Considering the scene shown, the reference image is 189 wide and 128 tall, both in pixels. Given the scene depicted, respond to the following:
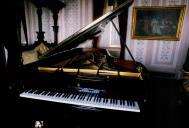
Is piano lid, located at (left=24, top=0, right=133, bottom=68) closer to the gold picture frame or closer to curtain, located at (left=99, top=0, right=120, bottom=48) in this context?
curtain, located at (left=99, top=0, right=120, bottom=48)

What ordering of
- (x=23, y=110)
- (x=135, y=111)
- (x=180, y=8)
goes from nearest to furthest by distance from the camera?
1. (x=135, y=111)
2. (x=23, y=110)
3. (x=180, y=8)

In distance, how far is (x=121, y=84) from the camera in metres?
1.84

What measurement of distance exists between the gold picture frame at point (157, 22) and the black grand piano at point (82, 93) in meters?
2.24

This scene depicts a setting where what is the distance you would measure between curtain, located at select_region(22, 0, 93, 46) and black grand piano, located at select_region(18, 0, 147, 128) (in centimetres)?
240

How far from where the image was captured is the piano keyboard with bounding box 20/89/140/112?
5.71 ft

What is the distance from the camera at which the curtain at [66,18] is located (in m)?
4.27

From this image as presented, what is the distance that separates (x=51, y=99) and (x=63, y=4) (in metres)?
2.93

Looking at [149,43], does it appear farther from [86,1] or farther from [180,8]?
[86,1]

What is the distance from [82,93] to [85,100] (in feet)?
0.40

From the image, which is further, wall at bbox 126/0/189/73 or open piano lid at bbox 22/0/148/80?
wall at bbox 126/0/189/73

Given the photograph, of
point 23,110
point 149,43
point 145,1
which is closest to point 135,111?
point 23,110

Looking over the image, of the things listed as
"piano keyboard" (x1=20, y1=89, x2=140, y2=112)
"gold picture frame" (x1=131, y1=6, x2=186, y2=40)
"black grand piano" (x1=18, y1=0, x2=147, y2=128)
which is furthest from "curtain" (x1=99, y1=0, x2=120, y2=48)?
"piano keyboard" (x1=20, y1=89, x2=140, y2=112)

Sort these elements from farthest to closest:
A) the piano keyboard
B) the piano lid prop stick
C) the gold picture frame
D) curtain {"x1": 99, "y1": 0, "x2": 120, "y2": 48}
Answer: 1. curtain {"x1": 99, "y1": 0, "x2": 120, "y2": 48}
2. the gold picture frame
3. the piano lid prop stick
4. the piano keyboard

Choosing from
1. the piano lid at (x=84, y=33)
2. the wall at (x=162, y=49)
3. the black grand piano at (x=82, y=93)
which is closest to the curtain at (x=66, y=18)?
the wall at (x=162, y=49)
